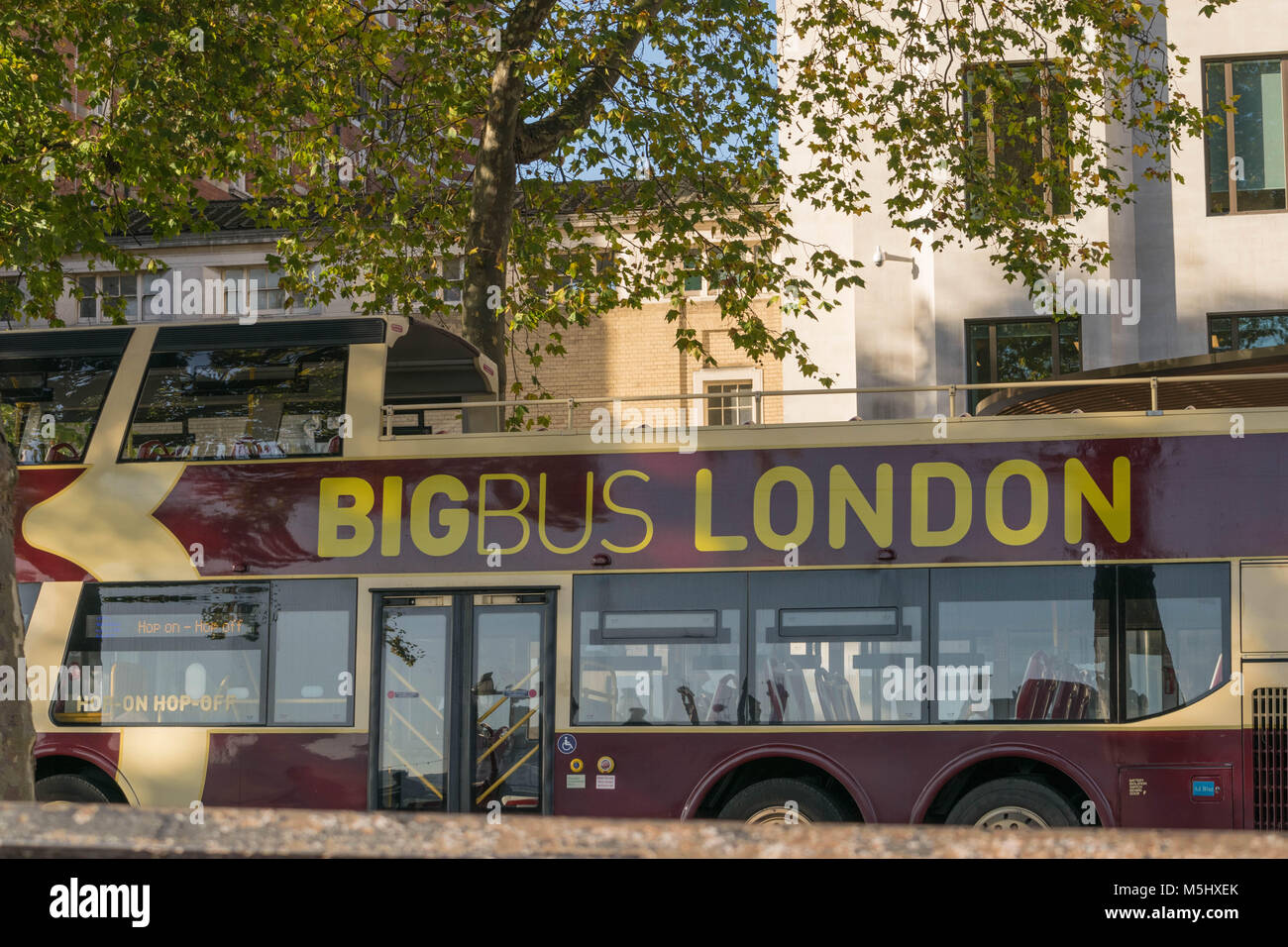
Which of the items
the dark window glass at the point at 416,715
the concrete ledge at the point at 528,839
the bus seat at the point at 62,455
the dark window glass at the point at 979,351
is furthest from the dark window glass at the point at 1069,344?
the concrete ledge at the point at 528,839

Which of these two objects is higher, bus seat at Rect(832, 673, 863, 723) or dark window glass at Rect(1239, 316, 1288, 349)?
dark window glass at Rect(1239, 316, 1288, 349)

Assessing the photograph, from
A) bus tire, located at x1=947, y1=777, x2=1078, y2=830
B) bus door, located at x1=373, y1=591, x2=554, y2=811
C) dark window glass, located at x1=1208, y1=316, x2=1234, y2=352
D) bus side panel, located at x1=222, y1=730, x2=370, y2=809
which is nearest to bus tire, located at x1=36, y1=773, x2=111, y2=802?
bus side panel, located at x1=222, y1=730, x2=370, y2=809

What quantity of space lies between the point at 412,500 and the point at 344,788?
2213 mm

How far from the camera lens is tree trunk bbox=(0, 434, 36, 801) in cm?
600

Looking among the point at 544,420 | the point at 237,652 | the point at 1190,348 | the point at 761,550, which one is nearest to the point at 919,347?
the point at 1190,348

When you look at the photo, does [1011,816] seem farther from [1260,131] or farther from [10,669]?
[1260,131]

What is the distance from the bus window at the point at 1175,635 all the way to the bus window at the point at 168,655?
6365 mm

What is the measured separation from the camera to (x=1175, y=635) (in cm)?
920

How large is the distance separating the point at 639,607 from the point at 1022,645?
2.72 metres

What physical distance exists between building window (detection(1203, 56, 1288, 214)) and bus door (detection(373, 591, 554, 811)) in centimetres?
1585

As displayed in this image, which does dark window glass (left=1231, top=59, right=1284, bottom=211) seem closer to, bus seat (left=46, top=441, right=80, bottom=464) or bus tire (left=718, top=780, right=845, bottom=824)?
bus tire (left=718, top=780, right=845, bottom=824)

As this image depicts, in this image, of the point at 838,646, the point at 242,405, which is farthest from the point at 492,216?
the point at 838,646

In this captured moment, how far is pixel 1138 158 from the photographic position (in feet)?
69.2

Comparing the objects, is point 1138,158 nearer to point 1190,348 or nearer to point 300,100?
point 1190,348
